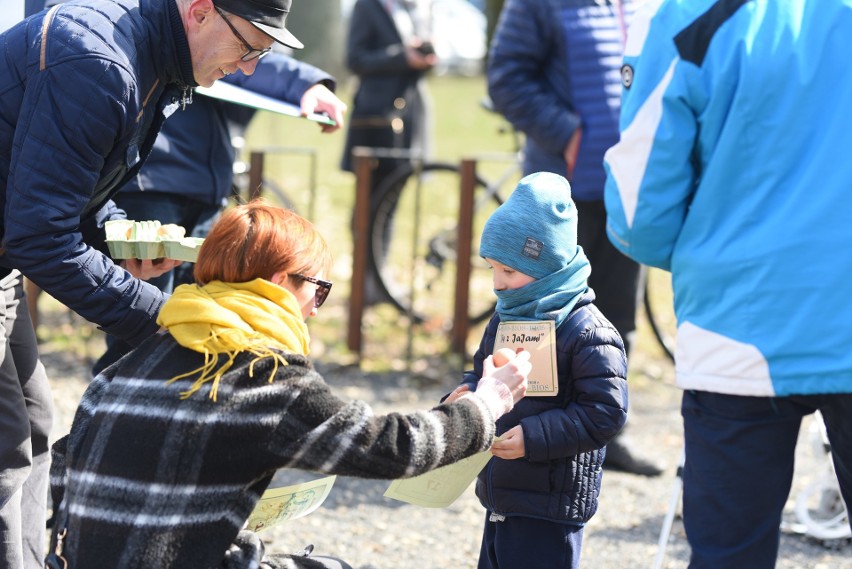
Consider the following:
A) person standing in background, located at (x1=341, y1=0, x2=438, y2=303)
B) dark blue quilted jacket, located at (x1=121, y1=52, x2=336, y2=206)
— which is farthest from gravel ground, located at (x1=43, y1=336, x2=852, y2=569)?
person standing in background, located at (x1=341, y1=0, x2=438, y2=303)

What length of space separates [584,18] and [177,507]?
3039mm

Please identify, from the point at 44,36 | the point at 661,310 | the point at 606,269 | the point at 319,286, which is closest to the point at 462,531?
the point at 606,269

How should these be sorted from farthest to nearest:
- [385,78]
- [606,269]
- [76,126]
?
[385,78] < [606,269] < [76,126]

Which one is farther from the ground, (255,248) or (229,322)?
(255,248)

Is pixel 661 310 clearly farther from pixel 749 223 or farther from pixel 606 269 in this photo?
pixel 749 223

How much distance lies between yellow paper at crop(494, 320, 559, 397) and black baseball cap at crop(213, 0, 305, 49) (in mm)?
912

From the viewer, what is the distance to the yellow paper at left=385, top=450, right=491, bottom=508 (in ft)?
8.59

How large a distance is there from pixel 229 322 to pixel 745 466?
3.68 feet

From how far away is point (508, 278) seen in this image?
2855 mm

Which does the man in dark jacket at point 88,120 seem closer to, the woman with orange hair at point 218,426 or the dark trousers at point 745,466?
the woman with orange hair at point 218,426

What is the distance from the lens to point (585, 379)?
2771mm

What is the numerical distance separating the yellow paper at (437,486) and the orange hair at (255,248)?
1.92 ft

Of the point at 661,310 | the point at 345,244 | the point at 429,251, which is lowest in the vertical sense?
the point at 345,244

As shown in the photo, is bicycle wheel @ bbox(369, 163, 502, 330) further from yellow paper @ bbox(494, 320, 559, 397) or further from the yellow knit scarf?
the yellow knit scarf
